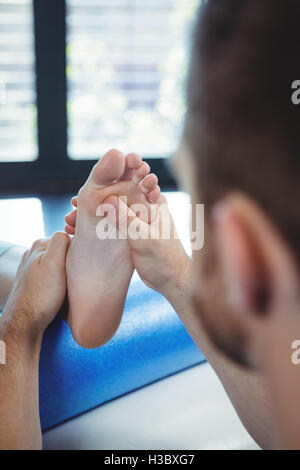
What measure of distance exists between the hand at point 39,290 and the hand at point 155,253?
16 cm

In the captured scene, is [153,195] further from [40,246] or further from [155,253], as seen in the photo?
[40,246]

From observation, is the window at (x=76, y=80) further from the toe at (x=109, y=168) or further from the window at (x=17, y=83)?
the toe at (x=109, y=168)

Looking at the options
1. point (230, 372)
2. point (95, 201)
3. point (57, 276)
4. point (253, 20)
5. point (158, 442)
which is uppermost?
point (253, 20)

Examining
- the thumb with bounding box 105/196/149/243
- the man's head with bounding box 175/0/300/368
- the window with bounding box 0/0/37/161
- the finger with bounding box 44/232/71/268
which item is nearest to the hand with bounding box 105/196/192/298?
the thumb with bounding box 105/196/149/243

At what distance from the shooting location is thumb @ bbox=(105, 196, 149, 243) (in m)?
0.95

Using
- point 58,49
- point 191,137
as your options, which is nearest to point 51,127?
point 58,49

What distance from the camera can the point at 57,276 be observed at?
3.33ft

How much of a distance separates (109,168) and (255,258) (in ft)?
1.84

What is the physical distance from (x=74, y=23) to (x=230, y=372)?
2.30 m

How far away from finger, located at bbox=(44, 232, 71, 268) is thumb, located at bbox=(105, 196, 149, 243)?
15 centimetres

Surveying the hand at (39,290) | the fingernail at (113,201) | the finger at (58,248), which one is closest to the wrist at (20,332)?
the hand at (39,290)

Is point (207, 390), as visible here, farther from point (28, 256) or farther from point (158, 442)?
point (28, 256)

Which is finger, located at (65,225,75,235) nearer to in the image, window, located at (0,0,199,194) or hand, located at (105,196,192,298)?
hand, located at (105,196,192,298)

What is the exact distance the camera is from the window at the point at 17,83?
259 centimetres
